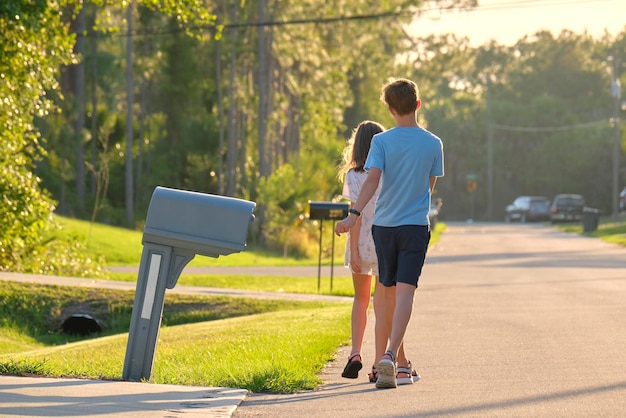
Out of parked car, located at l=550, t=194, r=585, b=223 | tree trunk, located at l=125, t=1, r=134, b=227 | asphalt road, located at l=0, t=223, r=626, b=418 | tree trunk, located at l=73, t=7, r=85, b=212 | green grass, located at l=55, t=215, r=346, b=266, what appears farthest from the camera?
parked car, located at l=550, t=194, r=585, b=223

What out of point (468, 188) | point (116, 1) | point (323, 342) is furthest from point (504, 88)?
point (323, 342)

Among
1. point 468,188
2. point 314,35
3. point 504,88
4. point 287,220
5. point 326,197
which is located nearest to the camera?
point 287,220

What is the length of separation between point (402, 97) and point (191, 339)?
17.9 ft

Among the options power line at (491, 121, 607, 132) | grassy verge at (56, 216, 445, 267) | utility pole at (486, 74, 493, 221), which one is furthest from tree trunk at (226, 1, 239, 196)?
power line at (491, 121, 607, 132)

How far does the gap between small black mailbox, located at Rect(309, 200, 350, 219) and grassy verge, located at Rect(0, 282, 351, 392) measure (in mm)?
1506

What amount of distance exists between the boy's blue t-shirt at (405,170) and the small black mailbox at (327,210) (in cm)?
1025

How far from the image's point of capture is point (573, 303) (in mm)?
17344

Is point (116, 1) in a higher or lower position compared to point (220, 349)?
higher

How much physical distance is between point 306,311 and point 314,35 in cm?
3654

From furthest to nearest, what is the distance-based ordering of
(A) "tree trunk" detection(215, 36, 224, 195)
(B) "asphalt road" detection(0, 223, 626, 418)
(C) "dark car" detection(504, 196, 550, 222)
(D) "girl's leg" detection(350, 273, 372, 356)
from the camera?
(C) "dark car" detection(504, 196, 550, 222) → (A) "tree trunk" detection(215, 36, 224, 195) → (D) "girl's leg" detection(350, 273, 372, 356) → (B) "asphalt road" detection(0, 223, 626, 418)

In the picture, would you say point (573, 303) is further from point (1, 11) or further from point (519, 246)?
point (519, 246)

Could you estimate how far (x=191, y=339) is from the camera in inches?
554

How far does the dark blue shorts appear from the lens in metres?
9.30

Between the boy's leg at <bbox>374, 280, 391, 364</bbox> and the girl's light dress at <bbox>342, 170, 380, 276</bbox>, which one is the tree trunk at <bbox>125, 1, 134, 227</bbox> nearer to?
the girl's light dress at <bbox>342, 170, 380, 276</bbox>
